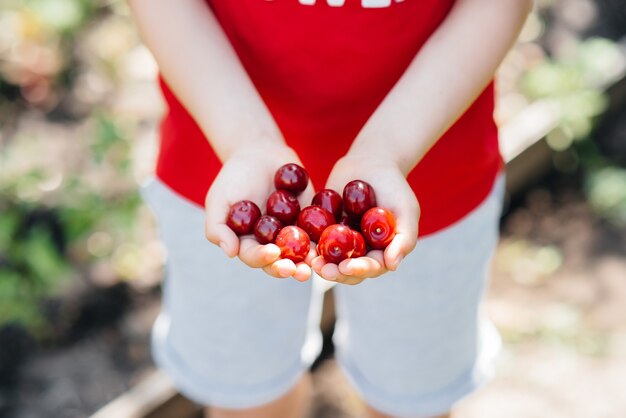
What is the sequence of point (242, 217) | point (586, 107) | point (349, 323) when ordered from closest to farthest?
point (242, 217) < point (349, 323) < point (586, 107)

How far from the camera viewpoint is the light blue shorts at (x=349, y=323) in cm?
164

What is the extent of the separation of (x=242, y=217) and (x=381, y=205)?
0.74 feet

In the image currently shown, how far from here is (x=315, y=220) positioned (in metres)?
1.47

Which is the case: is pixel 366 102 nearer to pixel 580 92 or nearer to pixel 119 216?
pixel 119 216

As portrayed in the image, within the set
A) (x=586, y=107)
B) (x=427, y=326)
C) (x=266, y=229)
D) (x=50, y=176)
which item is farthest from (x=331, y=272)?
(x=586, y=107)

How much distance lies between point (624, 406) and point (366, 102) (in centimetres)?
154

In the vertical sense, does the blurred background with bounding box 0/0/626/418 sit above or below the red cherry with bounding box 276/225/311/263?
below

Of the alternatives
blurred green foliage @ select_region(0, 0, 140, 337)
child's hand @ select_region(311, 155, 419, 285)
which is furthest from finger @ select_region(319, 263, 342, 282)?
blurred green foliage @ select_region(0, 0, 140, 337)

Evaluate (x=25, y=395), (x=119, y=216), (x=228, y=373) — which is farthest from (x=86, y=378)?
(x=228, y=373)

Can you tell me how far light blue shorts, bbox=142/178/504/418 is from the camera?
64.7 inches

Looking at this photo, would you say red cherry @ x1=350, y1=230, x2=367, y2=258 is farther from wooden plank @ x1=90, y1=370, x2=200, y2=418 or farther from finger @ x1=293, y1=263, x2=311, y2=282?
wooden plank @ x1=90, y1=370, x2=200, y2=418

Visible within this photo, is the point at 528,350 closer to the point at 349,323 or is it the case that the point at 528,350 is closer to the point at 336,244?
the point at 349,323

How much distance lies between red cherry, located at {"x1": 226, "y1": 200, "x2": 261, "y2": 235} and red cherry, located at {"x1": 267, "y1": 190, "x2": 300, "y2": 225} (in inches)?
2.6

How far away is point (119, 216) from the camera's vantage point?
274 centimetres
